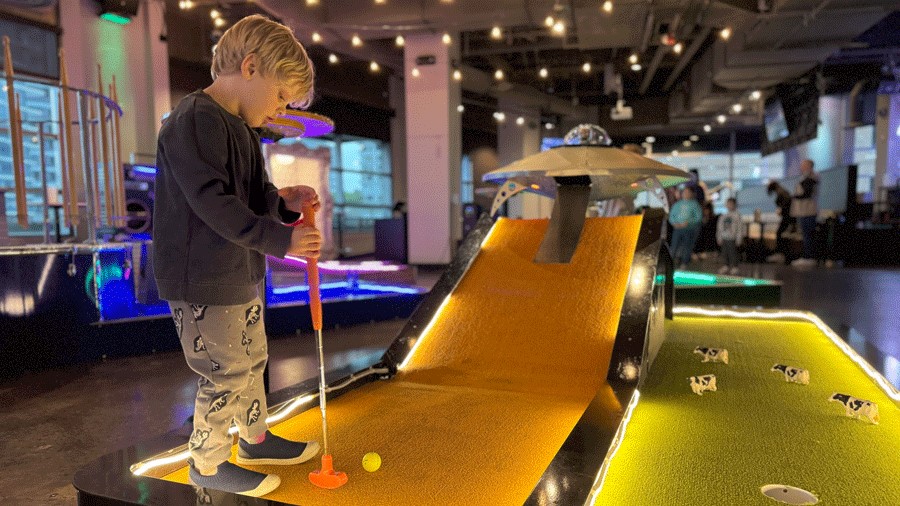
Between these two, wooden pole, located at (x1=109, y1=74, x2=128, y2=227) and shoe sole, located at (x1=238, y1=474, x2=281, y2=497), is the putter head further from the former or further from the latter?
wooden pole, located at (x1=109, y1=74, x2=128, y2=227)

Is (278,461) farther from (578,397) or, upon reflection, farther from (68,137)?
(68,137)

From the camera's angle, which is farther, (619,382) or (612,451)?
(619,382)

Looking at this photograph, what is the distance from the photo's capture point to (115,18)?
679cm

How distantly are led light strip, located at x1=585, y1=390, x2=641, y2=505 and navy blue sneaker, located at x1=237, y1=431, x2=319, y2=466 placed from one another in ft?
2.48

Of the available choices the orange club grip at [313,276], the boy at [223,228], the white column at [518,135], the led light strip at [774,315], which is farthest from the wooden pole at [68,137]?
the white column at [518,135]

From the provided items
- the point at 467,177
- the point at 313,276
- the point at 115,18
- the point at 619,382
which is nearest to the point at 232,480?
the point at 313,276

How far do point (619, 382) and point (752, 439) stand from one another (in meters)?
0.46

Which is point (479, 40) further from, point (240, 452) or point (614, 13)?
point (240, 452)

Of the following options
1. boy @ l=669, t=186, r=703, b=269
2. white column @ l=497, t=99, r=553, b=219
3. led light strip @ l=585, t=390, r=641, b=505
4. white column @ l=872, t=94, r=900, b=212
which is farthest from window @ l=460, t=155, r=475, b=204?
led light strip @ l=585, t=390, r=641, b=505

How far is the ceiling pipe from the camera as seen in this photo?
32.0 ft

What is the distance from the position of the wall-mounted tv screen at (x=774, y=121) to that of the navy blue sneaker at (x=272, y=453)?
41.7 feet

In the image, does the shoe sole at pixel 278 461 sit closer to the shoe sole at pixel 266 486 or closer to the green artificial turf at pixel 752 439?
the shoe sole at pixel 266 486

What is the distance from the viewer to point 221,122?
1.24m

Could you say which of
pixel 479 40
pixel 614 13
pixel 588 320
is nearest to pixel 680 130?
pixel 479 40
